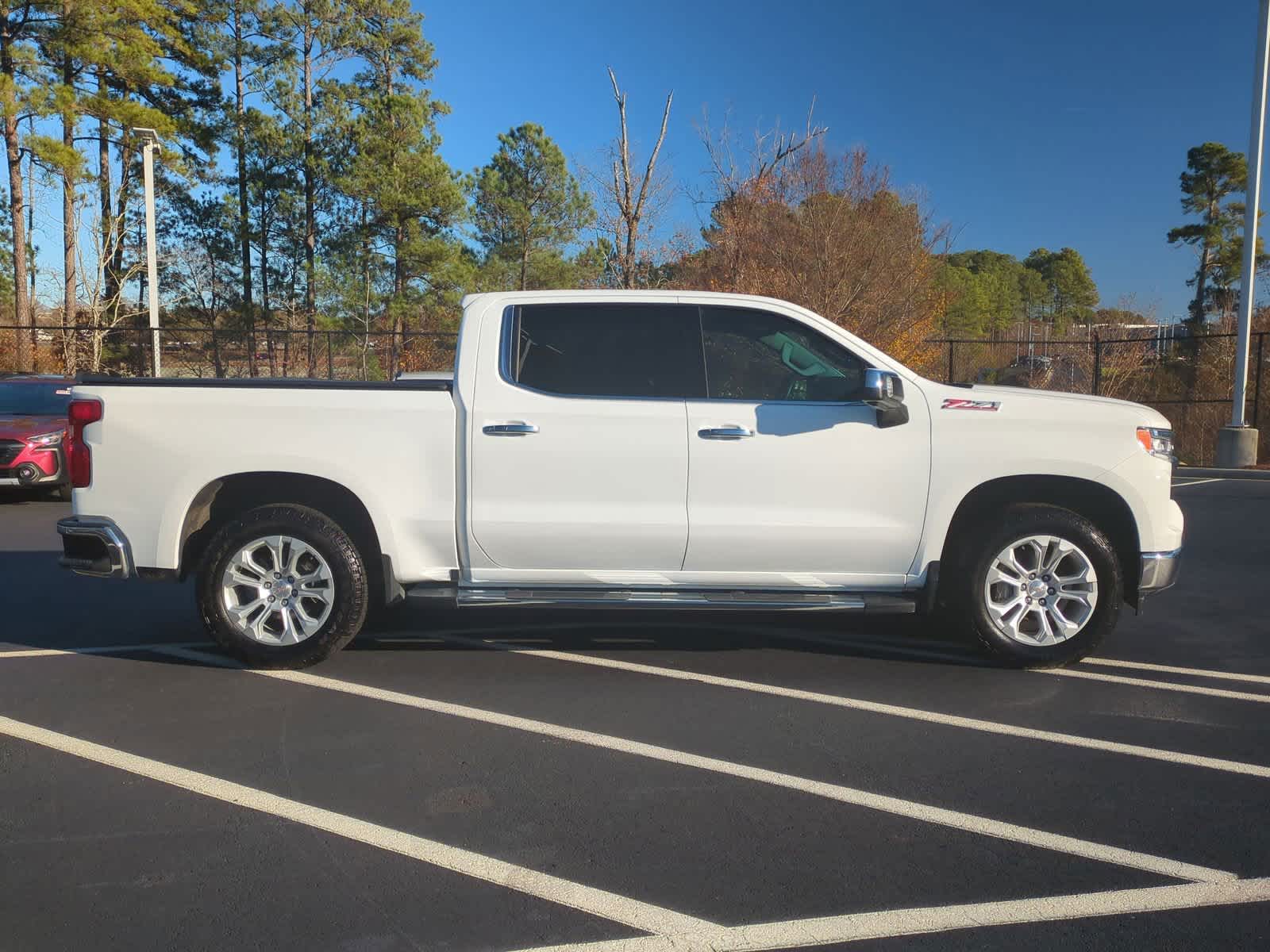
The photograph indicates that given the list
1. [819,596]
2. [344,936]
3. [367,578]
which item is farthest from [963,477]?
[344,936]

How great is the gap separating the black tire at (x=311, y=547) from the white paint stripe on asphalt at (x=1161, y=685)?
3.75m

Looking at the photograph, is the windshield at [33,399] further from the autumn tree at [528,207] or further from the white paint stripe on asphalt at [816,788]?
the autumn tree at [528,207]

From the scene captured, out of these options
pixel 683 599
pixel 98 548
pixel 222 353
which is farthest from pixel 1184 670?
pixel 222 353

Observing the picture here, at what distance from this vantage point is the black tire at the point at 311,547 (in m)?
5.36

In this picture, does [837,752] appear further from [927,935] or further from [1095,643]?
[1095,643]

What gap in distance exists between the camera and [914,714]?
484cm

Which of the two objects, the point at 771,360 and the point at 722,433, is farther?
the point at 771,360

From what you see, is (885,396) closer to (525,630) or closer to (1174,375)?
(525,630)

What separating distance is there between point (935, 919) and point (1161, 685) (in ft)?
9.99

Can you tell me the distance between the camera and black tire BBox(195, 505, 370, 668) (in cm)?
536

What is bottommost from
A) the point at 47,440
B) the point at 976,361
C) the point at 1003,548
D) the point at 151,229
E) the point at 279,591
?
the point at 279,591

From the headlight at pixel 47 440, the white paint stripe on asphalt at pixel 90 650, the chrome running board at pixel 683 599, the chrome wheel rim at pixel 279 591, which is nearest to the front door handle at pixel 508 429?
the chrome running board at pixel 683 599

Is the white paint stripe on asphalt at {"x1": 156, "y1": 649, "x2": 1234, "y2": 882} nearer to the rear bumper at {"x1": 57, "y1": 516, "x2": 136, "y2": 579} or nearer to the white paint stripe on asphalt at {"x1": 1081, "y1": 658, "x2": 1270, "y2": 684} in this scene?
the rear bumper at {"x1": 57, "y1": 516, "x2": 136, "y2": 579}

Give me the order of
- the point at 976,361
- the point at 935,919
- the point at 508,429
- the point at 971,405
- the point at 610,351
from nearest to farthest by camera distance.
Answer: the point at 935,919 → the point at 508,429 → the point at 971,405 → the point at 610,351 → the point at 976,361
